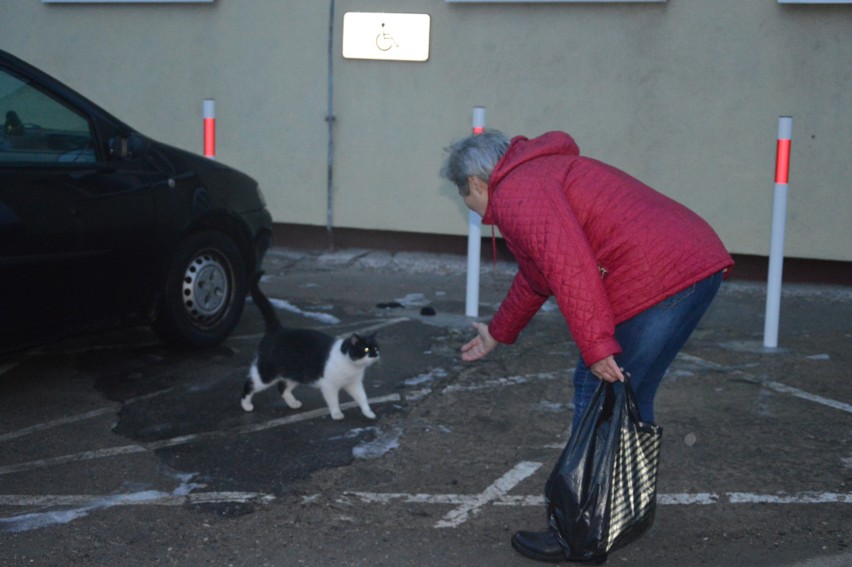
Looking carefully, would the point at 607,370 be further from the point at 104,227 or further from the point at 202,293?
the point at 202,293

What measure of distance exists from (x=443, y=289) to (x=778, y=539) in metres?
5.42

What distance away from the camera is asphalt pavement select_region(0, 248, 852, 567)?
4.39 meters

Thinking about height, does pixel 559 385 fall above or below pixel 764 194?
below

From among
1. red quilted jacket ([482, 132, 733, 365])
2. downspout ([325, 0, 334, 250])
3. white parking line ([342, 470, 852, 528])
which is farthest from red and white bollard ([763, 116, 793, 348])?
downspout ([325, 0, 334, 250])

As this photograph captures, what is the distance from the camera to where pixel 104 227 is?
6.24 metres

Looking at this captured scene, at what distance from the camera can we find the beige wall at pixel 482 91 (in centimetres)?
977

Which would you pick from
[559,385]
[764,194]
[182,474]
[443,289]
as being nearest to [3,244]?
[182,474]

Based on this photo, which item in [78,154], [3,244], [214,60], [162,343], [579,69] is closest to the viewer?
[3,244]

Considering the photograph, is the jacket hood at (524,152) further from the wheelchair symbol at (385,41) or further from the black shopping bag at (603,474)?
the wheelchair symbol at (385,41)

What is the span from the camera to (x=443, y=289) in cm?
965

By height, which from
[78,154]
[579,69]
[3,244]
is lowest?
[3,244]

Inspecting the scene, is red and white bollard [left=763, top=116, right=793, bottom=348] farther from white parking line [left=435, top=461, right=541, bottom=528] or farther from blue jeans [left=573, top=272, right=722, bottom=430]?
Result: blue jeans [left=573, top=272, right=722, bottom=430]

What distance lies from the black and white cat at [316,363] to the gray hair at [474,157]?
181 cm

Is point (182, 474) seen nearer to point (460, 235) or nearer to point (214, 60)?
point (460, 235)
